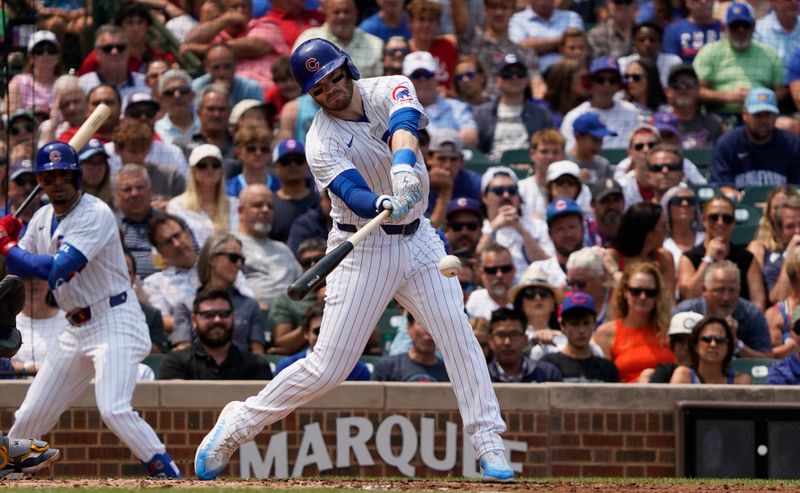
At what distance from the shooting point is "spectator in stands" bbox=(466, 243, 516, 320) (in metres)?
9.59

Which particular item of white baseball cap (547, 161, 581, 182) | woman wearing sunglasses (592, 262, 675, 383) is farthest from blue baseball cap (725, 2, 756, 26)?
woman wearing sunglasses (592, 262, 675, 383)

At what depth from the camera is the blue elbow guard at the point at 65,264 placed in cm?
750

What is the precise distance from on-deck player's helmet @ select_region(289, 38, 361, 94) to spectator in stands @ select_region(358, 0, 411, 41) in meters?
6.44

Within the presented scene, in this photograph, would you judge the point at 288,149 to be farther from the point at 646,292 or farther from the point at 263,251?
the point at 646,292

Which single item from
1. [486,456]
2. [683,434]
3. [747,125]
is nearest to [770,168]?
[747,125]

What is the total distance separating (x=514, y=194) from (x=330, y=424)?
2598 mm

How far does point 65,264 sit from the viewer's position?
296 inches

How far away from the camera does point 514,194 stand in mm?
10430

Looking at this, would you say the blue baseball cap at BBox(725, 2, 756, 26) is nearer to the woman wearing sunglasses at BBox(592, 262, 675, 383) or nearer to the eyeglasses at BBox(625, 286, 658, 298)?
A: the woman wearing sunglasses at BBox(592, 262, 675, 383)

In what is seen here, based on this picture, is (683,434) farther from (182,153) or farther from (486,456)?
(182,153)

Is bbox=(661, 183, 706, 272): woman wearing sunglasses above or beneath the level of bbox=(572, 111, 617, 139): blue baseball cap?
beneath

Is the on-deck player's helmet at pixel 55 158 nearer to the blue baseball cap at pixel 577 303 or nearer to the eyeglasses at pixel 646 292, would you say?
the blue baseball cap at pixel 577 303

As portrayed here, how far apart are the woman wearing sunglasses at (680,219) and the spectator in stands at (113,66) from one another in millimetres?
4386

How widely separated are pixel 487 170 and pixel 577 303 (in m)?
2.28
